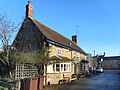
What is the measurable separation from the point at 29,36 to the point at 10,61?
7432 millimetres

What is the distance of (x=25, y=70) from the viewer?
2241cm

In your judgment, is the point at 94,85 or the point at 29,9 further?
the point at 29,9

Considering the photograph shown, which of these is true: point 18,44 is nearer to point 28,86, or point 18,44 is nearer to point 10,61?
point 10,61

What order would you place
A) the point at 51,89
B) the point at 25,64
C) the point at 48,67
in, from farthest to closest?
the point at 48,67, the point at 25,64, the point at 51,89

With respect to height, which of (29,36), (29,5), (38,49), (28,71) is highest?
(29,5)

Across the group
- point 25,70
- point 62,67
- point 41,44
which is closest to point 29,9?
point 41,44

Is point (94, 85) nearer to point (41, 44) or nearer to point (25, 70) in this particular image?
point (25, 70)

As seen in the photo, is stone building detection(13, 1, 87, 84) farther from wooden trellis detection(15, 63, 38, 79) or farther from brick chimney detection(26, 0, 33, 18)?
wooden trellis detection(15, 63, 38, 79)

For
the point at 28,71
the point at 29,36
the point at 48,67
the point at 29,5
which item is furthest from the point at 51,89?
the point at 29,5

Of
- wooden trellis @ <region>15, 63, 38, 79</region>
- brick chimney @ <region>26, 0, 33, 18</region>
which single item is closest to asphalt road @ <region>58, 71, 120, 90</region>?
wooden trellis @ <region>15, 63, 38, 79</region>

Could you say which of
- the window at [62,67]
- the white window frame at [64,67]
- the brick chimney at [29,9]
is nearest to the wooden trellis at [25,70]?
the window at [62,67]

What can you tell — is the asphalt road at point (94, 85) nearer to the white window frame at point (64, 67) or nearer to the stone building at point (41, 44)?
the white window frame at point (64, 67)

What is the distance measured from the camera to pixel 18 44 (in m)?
28.5

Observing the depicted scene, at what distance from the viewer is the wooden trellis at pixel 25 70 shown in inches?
843
